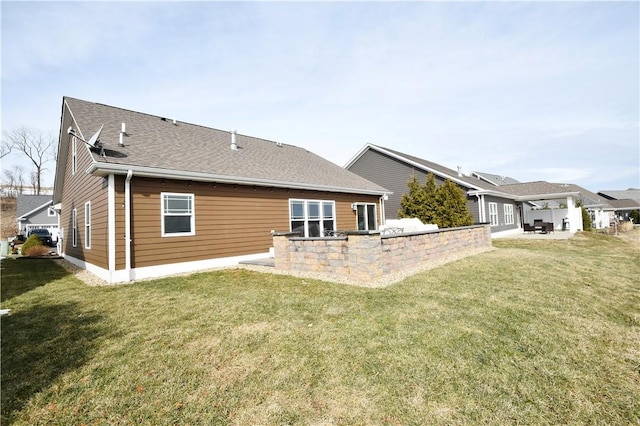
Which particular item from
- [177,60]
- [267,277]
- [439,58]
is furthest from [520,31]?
[177,60]

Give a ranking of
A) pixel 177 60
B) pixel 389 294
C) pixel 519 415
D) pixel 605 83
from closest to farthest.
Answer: pixel 519 415, pixel 389 294, pixel 177 60, pixel 605 83

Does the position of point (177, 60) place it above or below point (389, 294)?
above

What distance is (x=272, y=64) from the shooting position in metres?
12.4

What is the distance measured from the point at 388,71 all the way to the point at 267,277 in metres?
9.81

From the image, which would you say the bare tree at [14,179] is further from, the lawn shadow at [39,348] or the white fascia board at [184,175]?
the lawn shadow at [39,348]

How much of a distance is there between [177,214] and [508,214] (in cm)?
2332

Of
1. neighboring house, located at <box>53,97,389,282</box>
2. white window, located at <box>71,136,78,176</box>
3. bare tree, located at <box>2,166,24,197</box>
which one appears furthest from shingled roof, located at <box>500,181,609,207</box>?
bare tree, located at <box>2,166,24,197</box>

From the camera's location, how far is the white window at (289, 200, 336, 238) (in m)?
12.4

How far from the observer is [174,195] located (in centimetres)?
900

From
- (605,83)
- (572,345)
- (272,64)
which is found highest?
(272,64)

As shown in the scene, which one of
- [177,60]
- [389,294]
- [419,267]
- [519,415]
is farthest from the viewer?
[177,60]

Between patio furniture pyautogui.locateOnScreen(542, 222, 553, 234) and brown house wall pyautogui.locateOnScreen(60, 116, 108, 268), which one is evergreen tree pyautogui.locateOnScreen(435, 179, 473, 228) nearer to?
patio furniture pyautogui.locateOnScreen(542, 222, 553, 234)

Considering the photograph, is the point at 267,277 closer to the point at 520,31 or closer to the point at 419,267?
the point at 419,267

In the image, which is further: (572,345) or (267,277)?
(267,277)
